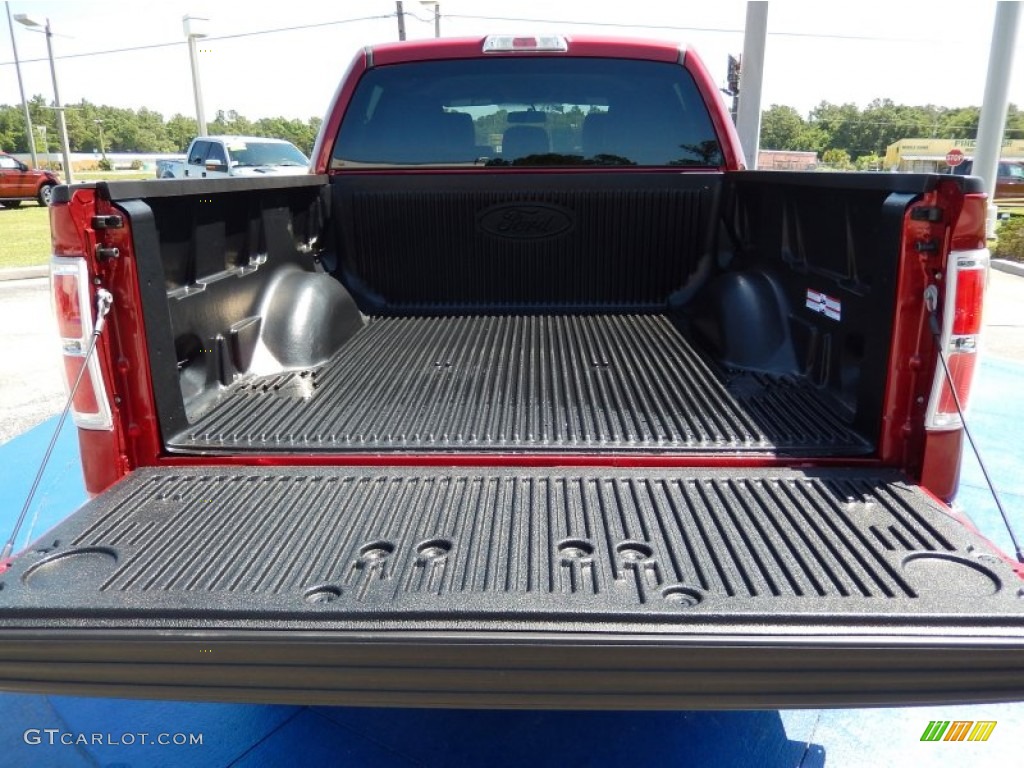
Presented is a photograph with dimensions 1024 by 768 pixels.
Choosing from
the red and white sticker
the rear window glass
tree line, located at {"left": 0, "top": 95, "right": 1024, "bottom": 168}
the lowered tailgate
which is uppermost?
tree line, located at {"left": 0, "top": 95, "right": 1024, "bottom": 168}

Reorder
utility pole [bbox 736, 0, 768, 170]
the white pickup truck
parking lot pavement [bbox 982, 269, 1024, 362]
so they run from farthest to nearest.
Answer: the white pickup truck, utility pole [bbox 736, 0, 768, 170], parking lot pavement [bbox 982, 269, 1024, 362]

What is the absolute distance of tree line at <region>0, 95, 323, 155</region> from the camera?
236 ft

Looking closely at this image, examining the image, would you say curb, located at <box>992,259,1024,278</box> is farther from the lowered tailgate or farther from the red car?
the red car

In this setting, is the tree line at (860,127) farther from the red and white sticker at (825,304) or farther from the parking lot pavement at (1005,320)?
the red and white sticker at (825,304)

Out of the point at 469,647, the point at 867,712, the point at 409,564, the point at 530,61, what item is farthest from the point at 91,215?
the point at 867,712

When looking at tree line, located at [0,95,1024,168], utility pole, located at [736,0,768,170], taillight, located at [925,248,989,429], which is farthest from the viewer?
tree line, located at [0,95,1024,168]

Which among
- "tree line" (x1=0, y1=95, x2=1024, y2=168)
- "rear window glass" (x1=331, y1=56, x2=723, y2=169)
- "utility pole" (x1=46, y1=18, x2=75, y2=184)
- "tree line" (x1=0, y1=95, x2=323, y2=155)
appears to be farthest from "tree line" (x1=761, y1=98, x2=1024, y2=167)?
"rear window glass" (x1=331, y1=56, x2=723, y2=169)

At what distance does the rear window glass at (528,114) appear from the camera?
12.1 feet

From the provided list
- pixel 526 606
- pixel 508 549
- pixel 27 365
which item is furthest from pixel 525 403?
pixel 27 365

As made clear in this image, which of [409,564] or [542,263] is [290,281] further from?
[409,564]

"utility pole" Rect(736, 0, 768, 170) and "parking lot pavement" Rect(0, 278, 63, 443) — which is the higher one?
"utility pole" Rect(736, 0, 768, 170)

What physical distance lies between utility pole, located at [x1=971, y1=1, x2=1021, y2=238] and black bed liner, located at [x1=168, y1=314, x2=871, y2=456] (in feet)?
29.7

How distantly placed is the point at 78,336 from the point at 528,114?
2.54 metres

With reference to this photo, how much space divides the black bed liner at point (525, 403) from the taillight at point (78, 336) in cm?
25
